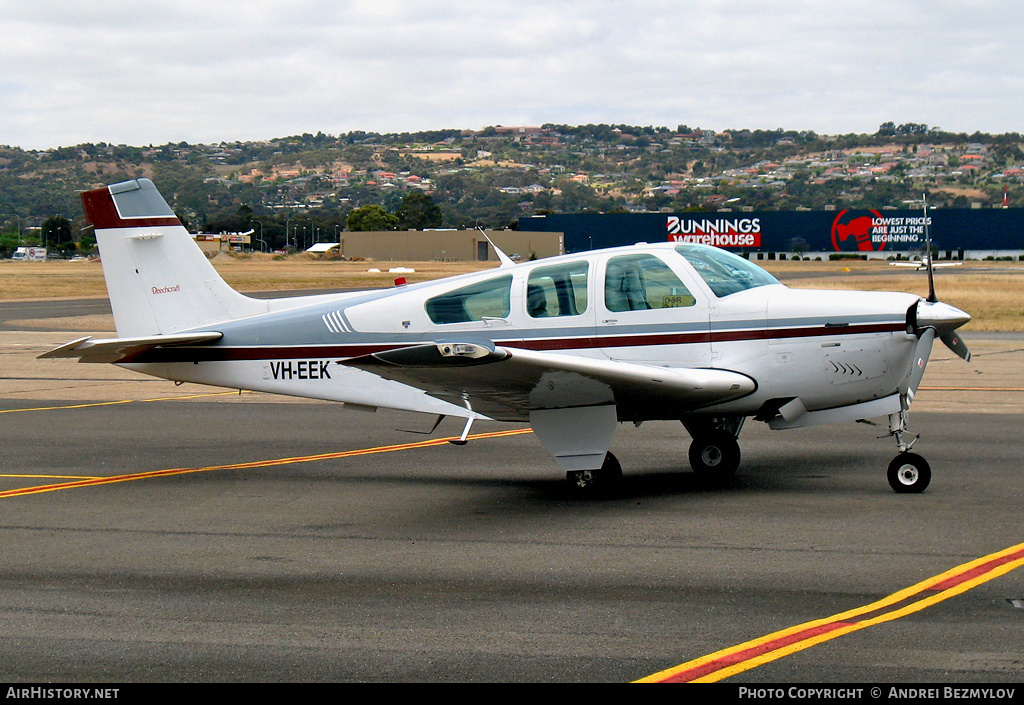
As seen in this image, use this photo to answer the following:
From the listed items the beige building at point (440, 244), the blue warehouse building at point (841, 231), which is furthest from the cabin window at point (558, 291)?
the beige building at point (440, 244)

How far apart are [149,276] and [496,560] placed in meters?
5.90

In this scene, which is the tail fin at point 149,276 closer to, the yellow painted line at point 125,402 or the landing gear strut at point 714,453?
the landing gear strut at point 714,453

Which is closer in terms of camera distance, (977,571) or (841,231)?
(977,571)

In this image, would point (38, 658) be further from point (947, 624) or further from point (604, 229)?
point (604, 229)

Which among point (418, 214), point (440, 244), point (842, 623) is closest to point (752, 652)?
point (842, 623)

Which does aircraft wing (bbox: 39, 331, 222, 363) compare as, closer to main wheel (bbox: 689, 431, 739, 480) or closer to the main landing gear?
main wheel (bbox: 689, 431, 739, 480)

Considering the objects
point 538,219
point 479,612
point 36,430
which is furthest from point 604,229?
point 479,612

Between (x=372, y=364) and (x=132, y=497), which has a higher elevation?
(x=372, y=364)

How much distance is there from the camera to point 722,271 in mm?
9789

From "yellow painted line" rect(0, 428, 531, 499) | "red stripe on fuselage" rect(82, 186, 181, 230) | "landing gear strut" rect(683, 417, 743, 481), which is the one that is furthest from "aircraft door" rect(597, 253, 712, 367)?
"red stripe on fuselage" rect(82, 186, 181, 230)

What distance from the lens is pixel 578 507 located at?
906cm

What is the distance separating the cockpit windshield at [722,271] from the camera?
9.62 m

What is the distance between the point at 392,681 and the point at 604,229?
10259 centimetres

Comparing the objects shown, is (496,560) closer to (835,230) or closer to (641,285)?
(641,285)
